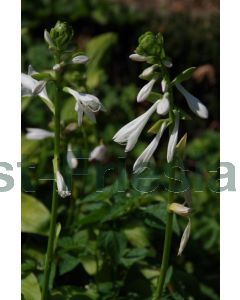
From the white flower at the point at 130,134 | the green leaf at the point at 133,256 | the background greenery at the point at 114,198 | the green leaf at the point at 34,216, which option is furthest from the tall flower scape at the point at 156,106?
the green leaf at the point at 34,216

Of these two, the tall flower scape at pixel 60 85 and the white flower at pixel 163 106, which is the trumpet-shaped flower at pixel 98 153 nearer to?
the tall flower scape at pixel 60 85

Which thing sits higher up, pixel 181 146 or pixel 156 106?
pixel 156 106

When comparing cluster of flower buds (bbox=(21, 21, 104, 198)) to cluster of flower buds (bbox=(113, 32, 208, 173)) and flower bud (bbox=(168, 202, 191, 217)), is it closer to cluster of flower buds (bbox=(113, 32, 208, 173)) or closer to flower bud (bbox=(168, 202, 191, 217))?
cluster of flower buds (bbox=(113, 32, 208, 173))

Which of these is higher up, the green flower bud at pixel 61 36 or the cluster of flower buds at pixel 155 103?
the green flower bud at pixel 61 36

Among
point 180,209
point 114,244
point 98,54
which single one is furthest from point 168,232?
point 98,54

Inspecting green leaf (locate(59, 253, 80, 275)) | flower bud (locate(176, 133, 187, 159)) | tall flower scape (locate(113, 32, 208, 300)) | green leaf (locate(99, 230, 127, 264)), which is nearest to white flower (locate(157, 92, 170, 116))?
tall flower scape (locate(113, 32, 208, 300))

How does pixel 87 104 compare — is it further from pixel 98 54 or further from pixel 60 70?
pixel 98 54

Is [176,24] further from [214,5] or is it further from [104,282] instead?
[104,282]
